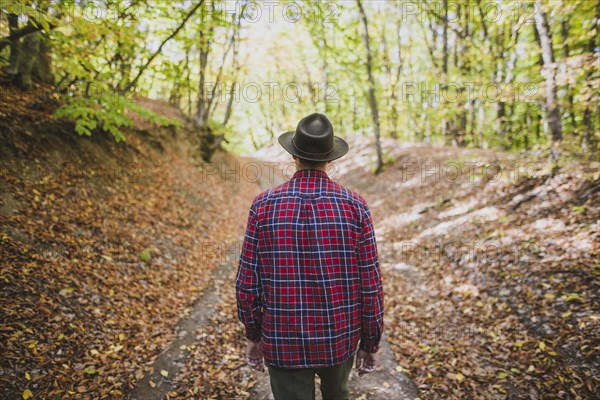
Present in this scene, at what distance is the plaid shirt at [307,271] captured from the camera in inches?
83.6

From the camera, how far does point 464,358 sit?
4586 millimetres

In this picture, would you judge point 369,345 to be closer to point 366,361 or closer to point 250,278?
point 366,361

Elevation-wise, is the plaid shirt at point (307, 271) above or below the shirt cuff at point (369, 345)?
above

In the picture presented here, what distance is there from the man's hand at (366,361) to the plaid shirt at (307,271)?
0.89 ft

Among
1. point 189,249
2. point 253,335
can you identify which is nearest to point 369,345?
point 253,335

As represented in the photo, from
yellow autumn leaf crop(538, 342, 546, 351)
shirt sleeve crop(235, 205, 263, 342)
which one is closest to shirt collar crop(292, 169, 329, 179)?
shirt sleeve crop(235, 205, 263, 342)

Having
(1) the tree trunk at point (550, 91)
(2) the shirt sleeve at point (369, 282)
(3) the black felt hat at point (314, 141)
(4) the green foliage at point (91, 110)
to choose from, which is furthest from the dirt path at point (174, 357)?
(1) the tree trunk at point (550, 91)

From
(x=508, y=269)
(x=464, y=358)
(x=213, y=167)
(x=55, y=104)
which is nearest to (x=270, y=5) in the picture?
(x=213, y=167)

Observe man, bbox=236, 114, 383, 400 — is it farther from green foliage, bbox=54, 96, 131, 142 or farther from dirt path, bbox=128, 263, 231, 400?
green foliage, bbox=54, 96, 131, 142

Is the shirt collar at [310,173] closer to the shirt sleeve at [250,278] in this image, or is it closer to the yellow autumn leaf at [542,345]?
the shirt sleeve at [250,278]

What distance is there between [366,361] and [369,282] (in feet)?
2.26

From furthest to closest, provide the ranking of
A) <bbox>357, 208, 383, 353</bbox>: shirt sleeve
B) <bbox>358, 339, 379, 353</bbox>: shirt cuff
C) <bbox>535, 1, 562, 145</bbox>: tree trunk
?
<bbox>535, 1, 562, 145</bbox>: tree trunk, <bbox>358, 339, 379, 353</bbox>: shirt cuff, <bbox>357, 208, 383, 353</bbox>: shirt sleeve

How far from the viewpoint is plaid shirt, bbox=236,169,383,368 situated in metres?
2.12

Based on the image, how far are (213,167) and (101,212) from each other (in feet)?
31.3
